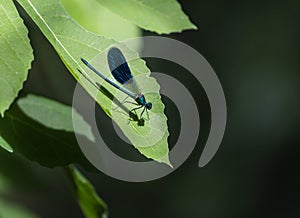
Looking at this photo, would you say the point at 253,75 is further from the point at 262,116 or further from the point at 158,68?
the point at 158,68

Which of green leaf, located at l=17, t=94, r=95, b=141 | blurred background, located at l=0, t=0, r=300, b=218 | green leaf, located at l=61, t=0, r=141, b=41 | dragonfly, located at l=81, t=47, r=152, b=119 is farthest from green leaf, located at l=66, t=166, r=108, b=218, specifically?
blurred background, located at l=0, t=0, r=300, b=218

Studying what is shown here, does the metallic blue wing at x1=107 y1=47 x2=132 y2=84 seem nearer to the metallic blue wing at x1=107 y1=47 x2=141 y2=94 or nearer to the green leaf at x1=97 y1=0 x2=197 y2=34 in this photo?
the metallic blue wing at x1=107 y1=47 x2=141 y2=94

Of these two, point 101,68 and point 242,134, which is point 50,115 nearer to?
point 101,68

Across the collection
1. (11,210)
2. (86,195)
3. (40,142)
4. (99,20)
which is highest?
(99,20)

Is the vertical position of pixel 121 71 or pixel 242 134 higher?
pixel 121 71

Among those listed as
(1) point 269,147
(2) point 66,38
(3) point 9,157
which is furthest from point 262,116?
(2) point 66,38

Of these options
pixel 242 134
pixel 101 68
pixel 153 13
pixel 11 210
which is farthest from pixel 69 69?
pixel 242 134

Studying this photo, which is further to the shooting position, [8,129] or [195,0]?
[195,0]
